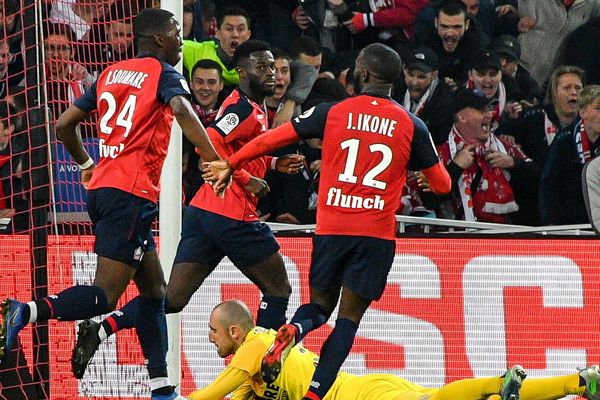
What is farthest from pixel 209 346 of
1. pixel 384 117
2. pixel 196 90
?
pixel 384 117

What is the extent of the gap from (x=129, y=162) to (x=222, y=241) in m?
1.17

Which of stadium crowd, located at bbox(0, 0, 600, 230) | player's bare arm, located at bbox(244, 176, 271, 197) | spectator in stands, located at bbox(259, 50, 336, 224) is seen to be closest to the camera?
player's bare arm, located at bbox(244, 176, 271, 197)

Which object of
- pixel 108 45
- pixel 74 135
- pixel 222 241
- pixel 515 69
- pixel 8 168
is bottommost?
pixel 222 241

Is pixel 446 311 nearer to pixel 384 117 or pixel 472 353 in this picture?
pixel 472 353

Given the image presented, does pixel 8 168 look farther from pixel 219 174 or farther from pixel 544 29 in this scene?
pixel 544 29

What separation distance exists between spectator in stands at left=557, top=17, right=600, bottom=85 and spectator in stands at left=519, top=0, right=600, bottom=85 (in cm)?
8

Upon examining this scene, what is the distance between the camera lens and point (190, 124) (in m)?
8.00

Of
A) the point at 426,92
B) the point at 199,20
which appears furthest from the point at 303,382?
the point at 199,20

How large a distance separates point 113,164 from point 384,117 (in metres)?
1.59

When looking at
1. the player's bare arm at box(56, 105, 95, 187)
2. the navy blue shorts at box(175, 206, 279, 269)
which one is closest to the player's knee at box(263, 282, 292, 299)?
the navy blue shorts at box(175, 206, 279, 269)

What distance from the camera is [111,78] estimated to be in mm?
8383

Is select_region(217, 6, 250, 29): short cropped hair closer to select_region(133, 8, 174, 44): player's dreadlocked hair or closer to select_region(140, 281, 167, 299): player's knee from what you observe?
select_region(133, 8, 174, 44): player's dreadlocked hair

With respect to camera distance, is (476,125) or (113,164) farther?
(476,125)

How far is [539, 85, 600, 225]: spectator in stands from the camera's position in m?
11.5
